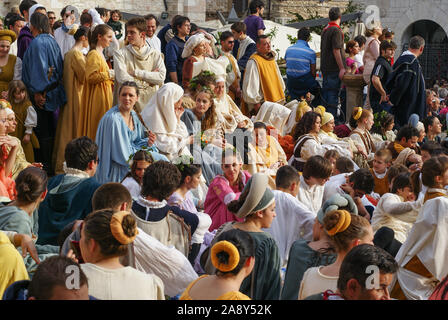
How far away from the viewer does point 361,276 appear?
4.03 m

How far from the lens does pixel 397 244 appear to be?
6336 millimetres

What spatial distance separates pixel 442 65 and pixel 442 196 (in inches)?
868

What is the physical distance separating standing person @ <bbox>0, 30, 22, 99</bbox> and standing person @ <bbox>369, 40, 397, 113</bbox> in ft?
17.8

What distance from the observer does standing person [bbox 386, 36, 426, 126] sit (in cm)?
1286

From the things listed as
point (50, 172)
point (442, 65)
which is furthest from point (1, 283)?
point (442, 65)

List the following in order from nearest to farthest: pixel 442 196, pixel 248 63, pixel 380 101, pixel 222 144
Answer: pixel 442 196, pixel 222 144, pixel 248 63, pixel 380 101

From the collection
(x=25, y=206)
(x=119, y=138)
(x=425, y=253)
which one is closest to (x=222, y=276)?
(x=25, y=206)

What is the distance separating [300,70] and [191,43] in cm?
270

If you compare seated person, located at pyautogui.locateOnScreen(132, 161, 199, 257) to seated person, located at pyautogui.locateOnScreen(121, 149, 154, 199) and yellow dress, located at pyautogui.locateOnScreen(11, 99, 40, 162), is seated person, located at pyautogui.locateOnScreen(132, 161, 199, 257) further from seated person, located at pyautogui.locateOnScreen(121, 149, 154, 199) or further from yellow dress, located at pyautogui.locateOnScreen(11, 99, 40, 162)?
yellow dress, located at pyautogui.locateOnScreen(11, 99, 40, 162)

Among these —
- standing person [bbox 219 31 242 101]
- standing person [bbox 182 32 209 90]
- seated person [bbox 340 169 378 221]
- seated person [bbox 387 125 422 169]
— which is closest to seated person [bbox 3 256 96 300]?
seated person [bbox 340 169 378 221]

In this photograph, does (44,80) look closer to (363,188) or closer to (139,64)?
(139,64)

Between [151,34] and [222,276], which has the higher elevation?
[222,276]

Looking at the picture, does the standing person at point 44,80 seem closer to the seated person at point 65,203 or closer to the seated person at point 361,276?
the seated person at point 65,203

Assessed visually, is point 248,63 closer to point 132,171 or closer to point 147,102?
point 147,102
